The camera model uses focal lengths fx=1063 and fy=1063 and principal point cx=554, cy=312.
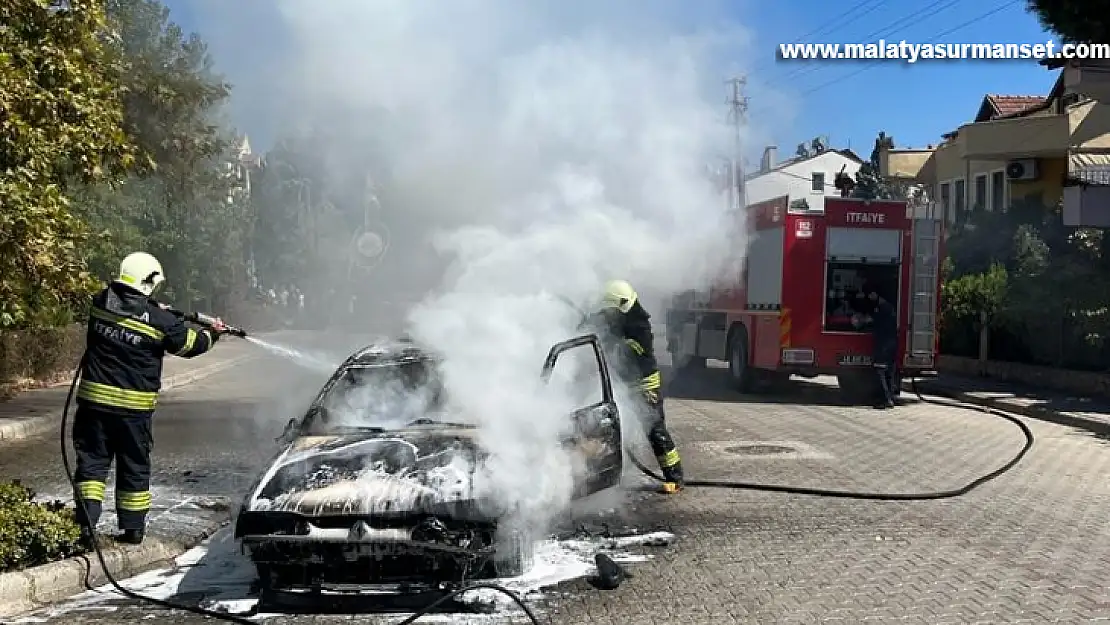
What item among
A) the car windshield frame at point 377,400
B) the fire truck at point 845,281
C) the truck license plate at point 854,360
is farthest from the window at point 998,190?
the car windshield frame at point 377,400

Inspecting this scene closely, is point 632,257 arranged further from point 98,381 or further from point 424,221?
point 98,381

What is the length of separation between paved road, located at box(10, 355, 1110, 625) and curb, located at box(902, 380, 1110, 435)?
22.0 inches

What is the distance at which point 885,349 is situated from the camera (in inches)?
610

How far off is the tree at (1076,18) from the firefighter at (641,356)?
7794mm

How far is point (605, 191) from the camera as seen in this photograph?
11.6 meters

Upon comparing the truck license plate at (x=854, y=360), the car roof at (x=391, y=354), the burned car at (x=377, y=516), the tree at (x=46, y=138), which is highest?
the tree at (x=46, y=138)

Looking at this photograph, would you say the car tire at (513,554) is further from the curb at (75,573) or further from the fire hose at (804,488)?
the fire hose at (804,488)

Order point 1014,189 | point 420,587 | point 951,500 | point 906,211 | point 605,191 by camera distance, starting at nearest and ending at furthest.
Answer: point 420,587 < point 951,500 < point 605,191 < point 906,211 < point 1014,189

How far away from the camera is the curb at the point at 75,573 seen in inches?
219

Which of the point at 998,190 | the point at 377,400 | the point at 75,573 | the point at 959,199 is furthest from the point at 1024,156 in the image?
the point at 75,573

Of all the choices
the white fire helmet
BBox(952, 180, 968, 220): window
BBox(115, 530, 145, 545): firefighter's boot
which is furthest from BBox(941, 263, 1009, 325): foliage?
BBox(115, 530, 145, 545): firefighter's boot

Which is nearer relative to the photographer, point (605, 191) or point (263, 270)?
point (605, 191)

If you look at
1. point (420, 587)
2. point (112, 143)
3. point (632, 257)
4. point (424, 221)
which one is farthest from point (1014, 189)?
point (420, 587)

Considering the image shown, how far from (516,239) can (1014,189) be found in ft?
70.3
